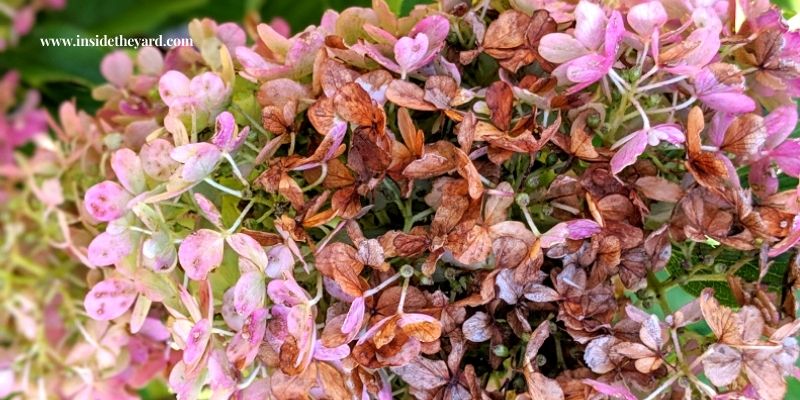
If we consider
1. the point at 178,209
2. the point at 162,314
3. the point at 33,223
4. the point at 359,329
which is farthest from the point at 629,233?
the point at 33,223

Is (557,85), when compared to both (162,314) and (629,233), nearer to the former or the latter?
(629,233)

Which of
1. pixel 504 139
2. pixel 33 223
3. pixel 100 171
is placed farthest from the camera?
pixel 33 223

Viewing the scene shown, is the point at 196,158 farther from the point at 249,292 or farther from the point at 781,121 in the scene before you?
the point at 781,121

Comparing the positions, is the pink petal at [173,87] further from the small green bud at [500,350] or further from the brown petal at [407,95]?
the small green bud at [500,350]

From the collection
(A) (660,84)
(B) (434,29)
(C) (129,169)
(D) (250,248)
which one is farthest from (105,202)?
(A) (660,84)

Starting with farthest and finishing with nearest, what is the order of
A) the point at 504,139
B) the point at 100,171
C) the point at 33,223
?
the point at 33,223 → the point at 100,171 → the point at 504,139

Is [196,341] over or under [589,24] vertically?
under

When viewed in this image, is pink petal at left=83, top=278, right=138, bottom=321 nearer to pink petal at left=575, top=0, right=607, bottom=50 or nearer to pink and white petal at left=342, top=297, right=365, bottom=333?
pink and white petal at left=342, top=297, right=365, bottom=333
